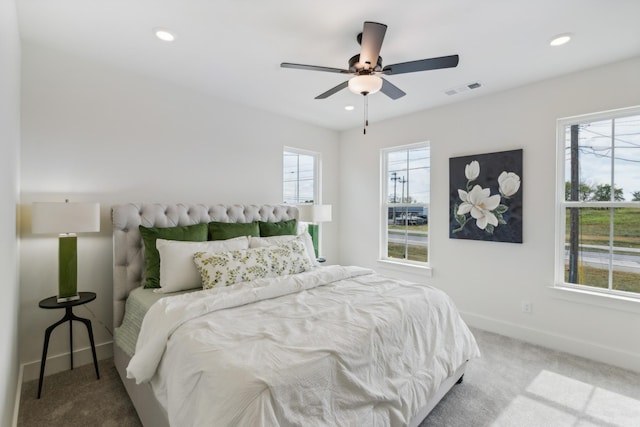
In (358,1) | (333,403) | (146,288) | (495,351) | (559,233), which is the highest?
(358,1)

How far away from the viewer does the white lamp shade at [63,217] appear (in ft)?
7.01

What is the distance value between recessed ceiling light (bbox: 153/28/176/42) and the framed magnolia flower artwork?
10.3ft

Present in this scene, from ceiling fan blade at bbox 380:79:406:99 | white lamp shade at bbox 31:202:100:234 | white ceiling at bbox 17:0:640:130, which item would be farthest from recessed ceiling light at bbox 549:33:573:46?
white lamp shade at bbox 31:202:100:234

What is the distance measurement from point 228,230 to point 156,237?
2.12 feet

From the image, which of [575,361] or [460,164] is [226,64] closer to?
[460,164]

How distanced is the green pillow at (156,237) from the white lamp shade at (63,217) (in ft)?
1.30

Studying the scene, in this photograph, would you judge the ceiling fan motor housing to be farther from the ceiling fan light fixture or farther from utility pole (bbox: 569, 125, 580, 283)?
utility pole (bbox: 569, 125, 580, 283)

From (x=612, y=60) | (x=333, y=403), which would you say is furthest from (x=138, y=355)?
(x=612, y=60)

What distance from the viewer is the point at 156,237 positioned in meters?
2.65

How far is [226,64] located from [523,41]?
8.03ft

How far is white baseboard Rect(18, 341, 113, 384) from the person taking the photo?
242 centimetres

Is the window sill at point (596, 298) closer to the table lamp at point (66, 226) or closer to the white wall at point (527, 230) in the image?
the white wall at point (527, 230)

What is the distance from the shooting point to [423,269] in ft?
13.3

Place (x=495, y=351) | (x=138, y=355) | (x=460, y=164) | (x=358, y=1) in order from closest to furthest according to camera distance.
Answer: (x=138, y=355) < (x=358, y=1) < (x=495, y=351) < (x=460, y=164)
